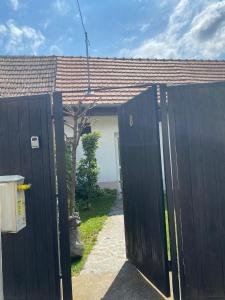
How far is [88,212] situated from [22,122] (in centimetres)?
517

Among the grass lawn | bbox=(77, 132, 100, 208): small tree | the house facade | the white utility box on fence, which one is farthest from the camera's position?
the house facade

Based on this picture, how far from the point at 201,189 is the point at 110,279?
1803 mm

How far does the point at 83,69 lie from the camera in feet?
38.4

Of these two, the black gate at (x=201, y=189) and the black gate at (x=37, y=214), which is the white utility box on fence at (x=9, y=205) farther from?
the black gate at (x=201, y=189)

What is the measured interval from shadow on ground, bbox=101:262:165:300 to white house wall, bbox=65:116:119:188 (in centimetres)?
643

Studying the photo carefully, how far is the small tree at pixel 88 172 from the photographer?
29.4 feet

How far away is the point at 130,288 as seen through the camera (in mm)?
3570

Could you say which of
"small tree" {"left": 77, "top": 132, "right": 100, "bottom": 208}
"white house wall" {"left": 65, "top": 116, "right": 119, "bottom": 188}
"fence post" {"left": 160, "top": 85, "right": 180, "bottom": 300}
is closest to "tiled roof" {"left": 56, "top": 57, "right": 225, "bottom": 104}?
"white house wall" {"left": 65, "top": 116, "right": 119, "bottom": 188}

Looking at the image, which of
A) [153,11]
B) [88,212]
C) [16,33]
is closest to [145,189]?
[88,212]

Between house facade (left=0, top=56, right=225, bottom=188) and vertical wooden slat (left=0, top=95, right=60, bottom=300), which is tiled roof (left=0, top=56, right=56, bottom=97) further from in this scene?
vertical wooden slat (left=0, top=95, right=60, bottom=300)

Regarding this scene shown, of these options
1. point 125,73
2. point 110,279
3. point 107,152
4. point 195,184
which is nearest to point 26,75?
point 125,73

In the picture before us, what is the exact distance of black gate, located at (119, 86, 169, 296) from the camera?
3.23m

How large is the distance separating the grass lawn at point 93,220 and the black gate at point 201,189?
1.83 metres

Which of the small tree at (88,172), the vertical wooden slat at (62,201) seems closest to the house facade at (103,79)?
the small tree at (88,172)
